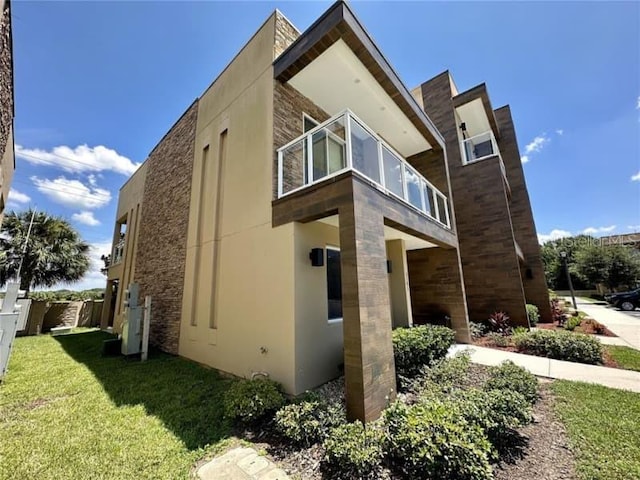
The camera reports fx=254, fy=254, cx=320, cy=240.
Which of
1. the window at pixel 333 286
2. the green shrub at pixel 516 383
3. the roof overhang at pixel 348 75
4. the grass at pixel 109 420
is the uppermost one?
the roof overhang at pixel 348 75

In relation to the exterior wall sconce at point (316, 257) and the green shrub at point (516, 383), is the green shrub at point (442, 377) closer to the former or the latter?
the green shrub at point (516, 383)

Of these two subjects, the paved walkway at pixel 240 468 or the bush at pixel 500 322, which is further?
the bush at pixel 500 322

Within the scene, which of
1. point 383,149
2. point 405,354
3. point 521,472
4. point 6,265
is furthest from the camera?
point 6,265

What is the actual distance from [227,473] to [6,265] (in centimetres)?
1916

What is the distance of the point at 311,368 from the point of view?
476cm

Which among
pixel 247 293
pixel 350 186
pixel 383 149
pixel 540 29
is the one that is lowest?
pixel 247 293

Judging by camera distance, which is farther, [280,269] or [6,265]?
[6,265]

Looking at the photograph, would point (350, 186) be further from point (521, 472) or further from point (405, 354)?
point (521, 472)

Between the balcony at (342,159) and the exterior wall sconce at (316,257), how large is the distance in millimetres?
1269

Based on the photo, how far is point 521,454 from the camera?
291 centimetres

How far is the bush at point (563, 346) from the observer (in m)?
6.00

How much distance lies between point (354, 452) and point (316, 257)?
3100 millimetres

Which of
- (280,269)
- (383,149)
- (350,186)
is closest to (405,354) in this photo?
(280,269)

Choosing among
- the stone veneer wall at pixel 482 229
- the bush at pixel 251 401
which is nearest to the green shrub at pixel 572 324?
the stone veneer wall at pixel 482 229
